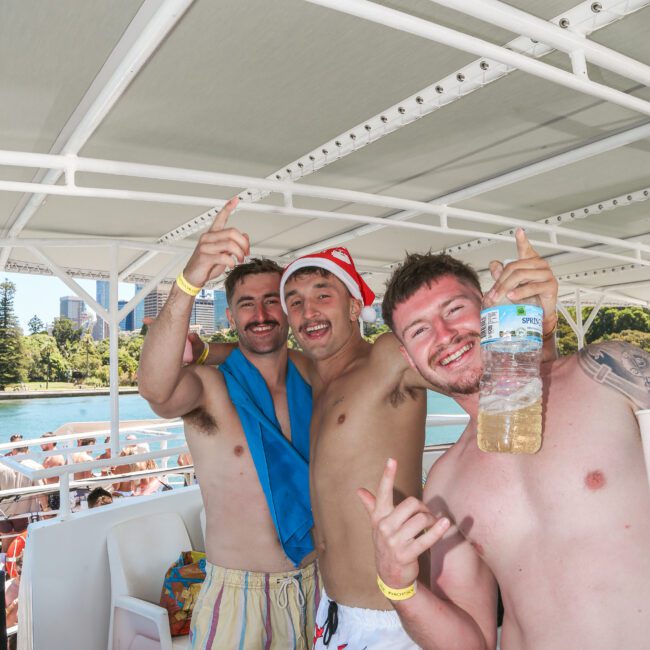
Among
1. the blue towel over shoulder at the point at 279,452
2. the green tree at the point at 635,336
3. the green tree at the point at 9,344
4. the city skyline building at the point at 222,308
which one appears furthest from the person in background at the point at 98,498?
the green tree at the point at 9,344

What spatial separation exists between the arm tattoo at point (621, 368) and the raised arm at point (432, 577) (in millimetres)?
486

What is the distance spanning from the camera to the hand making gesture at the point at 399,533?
1167 millimetres

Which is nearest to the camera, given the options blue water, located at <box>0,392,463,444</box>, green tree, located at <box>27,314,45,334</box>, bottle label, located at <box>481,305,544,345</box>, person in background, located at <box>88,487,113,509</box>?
bottle label, located at <box>481,305,544,345</box>

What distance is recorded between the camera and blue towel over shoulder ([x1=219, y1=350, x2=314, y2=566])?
7.29 feet

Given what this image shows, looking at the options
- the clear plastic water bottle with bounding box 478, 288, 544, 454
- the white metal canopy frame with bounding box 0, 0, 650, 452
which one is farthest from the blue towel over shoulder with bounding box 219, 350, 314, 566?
the white metal canopy frame with bounding box 0, 0, 650, 452

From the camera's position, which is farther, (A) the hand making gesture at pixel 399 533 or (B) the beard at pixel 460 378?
(B) the beard at pixel 460 378

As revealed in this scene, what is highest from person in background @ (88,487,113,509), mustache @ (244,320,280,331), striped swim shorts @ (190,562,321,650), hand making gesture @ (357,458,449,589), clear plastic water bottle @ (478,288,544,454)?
mustache @ (244,320,280,331)

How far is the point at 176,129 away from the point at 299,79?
34.5 inches

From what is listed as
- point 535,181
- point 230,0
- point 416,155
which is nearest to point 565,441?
point 230,0

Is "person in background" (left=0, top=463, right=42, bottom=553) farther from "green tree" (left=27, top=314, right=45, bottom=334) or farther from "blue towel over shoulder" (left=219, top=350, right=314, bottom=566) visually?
"green tree" (left=27, top=314, right=45, bottom=334)

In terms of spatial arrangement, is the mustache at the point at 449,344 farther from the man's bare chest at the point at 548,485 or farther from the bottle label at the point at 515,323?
the bottle label at the point at 515,323

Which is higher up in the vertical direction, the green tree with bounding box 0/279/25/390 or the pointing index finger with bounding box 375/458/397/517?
the green tree with bounding box 0/279/25/390

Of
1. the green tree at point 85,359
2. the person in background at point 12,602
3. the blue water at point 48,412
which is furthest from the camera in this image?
the blue water at point 48,412

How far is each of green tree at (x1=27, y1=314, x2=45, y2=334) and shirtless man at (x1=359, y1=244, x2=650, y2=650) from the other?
5109 cm
